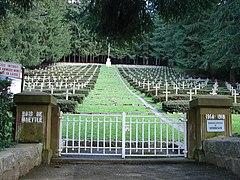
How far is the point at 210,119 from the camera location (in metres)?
7.03

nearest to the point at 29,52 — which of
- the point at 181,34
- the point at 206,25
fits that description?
the point at 206,25

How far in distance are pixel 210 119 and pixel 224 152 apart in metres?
1.30

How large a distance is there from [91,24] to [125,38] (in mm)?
621

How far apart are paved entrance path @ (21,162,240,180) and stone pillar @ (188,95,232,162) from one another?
599 mm

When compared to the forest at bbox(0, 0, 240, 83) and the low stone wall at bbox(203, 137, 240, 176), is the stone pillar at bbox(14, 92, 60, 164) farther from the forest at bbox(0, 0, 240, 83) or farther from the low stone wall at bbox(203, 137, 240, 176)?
the low stone wall at bbox(203, 137, 240, 176)

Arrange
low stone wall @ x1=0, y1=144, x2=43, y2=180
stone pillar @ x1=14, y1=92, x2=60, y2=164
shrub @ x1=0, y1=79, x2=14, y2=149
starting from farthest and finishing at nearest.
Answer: stone pillar @ x1=14, y1=92, x2=60, y2=164 < shrub @ x1=0, y1=79, x2=14, y2=149 < low stone wall @ x1=0, y1=144, x2=43, y2=180

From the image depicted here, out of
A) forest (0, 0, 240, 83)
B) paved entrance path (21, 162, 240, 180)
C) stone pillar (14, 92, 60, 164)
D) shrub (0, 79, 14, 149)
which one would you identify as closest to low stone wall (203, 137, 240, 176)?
paved entrance path (21, 162, 240, 180)

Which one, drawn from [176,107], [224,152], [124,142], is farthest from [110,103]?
[224,152]

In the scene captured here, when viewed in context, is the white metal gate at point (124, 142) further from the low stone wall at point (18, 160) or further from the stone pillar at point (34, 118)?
the low stone wall at point (18, 160)

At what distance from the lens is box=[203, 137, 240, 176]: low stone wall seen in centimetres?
536

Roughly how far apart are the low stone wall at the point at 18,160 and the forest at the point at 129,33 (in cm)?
222

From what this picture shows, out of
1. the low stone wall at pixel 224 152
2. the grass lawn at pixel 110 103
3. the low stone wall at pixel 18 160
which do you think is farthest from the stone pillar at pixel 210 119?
the grass lawn at pixel 110 103

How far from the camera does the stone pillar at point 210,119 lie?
22.9ft

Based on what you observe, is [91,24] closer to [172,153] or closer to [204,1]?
[204,1]
